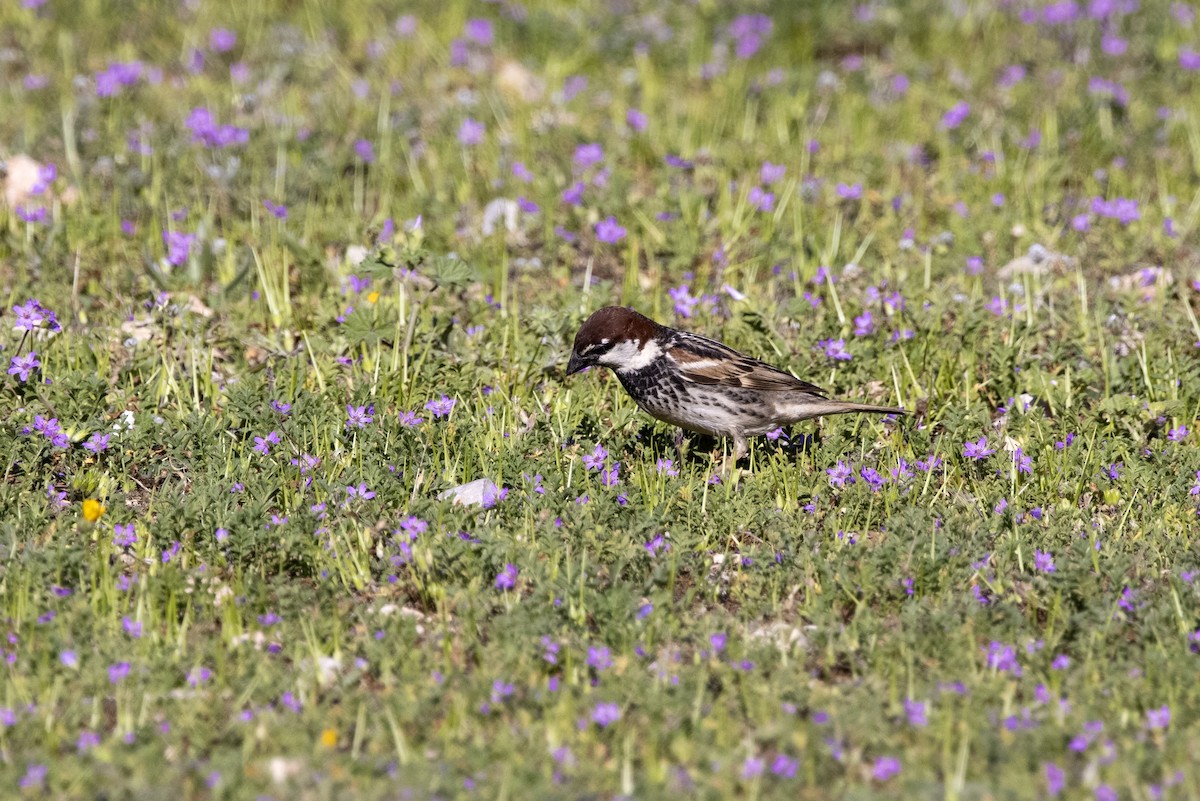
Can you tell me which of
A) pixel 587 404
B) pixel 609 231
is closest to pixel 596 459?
pixel 587 404

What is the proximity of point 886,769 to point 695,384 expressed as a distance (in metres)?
2.95

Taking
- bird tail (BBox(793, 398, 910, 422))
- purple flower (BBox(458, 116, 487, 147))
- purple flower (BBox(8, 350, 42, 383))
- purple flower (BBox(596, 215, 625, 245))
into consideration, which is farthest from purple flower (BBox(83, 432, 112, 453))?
purple flower (BBox(458, 116, 487, 147))

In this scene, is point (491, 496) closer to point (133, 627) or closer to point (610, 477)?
point (610, 477)

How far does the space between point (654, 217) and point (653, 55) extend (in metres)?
3.50

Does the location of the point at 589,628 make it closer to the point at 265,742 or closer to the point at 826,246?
the point at 265,742

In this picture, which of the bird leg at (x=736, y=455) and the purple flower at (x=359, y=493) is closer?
the purple flower at (x=359, y=493)

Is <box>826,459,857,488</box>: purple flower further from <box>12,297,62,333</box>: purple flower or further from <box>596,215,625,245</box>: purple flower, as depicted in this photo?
<box>12,297,62,333</box>: purple flower

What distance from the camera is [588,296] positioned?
8992 millimetres

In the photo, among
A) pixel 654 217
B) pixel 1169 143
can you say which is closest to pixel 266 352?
pixel 654 217

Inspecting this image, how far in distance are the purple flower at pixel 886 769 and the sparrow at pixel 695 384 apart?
271cm

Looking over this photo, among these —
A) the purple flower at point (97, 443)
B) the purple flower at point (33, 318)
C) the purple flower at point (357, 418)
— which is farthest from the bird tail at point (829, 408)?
the purple flower at point (33, 318)

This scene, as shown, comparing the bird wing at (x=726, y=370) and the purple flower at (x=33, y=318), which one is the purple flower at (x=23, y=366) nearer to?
the purple flower at (x=33, y=318)

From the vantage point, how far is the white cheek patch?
24.5ft

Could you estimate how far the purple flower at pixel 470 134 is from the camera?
11.0m
